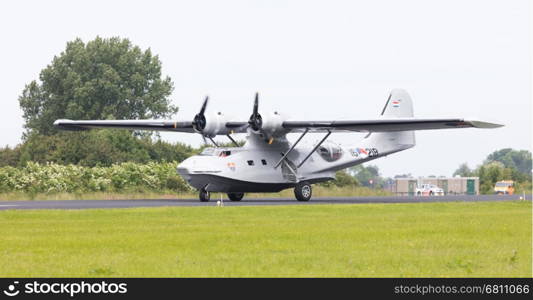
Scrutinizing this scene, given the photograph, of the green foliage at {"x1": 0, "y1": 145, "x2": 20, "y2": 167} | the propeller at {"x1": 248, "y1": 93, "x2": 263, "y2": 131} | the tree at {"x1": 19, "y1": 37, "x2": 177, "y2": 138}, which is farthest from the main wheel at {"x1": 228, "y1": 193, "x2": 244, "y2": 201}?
the tree at {"x1": 19, "y1": 37, "x2": 177, "y2": 138}

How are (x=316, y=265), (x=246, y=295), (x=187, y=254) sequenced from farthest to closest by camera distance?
(x=187, y=254) → (x=316, y=265) → (x=246, y=295)

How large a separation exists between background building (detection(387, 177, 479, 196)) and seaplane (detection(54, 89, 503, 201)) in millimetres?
29163

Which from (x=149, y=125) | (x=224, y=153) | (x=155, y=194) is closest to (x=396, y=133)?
(x=224, y=153)

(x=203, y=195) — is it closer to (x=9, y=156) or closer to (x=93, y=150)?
(x=93, y=150)

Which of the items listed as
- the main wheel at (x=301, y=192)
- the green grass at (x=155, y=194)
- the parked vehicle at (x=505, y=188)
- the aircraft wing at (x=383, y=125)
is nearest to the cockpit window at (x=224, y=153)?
the aircraft wing at (x=383, y=125)

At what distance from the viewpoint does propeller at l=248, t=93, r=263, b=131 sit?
4119cm

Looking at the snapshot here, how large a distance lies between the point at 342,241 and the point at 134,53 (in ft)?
278

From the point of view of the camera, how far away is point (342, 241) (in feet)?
61.7

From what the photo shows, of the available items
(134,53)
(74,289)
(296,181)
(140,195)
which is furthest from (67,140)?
(74,289)

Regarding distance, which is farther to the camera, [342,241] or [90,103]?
[90,103]

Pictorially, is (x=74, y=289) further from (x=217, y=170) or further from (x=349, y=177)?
(x=349, y=177)

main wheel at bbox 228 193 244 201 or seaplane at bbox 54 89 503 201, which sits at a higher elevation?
seaplane at bbox 54 89 503 201

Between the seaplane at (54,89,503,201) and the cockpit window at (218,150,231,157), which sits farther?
the cockpit window at (218,150,231,157)

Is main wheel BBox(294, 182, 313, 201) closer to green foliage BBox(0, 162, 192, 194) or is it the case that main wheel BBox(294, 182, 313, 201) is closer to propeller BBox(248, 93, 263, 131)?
propeller BBox(248, 93, 263, 131)
